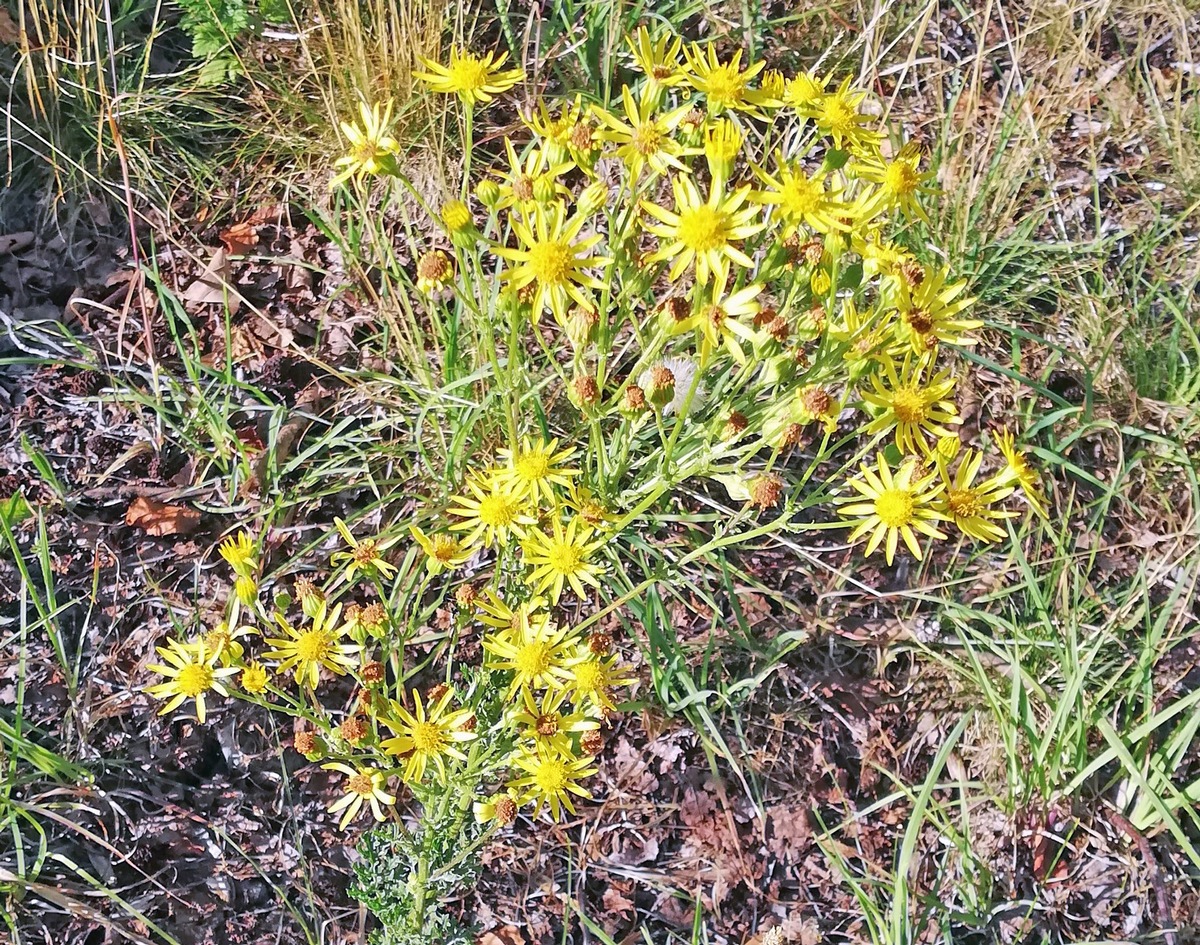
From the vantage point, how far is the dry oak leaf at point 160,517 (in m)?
2.60

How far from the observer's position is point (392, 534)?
251 cm

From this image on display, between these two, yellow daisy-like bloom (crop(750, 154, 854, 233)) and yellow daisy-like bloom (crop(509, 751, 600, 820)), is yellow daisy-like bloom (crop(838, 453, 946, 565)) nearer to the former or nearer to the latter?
A: yellow daisy-like bloom (crop(750, 154, 854, 233))

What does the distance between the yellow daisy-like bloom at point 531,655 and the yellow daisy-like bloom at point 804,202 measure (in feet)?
2.96

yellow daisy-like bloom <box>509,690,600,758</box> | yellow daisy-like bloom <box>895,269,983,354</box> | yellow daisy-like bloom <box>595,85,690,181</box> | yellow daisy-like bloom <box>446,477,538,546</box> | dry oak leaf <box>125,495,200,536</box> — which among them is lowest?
dry oak leaf <box>125,495,200,536</box>

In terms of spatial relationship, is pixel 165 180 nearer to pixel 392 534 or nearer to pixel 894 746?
pixel 392 534

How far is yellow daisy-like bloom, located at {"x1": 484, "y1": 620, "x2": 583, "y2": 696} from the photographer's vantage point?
1.81m

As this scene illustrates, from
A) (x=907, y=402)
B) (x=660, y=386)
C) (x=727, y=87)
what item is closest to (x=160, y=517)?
(x=660, y=386)

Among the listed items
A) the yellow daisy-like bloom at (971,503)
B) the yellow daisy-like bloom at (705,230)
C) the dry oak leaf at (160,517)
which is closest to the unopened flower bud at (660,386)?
the yellow daisy-like bloom at (705,230)

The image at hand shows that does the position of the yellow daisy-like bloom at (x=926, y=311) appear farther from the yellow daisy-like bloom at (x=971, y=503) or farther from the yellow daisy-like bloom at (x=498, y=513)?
the yellow daisy-like bloom at (x=498, y=513)

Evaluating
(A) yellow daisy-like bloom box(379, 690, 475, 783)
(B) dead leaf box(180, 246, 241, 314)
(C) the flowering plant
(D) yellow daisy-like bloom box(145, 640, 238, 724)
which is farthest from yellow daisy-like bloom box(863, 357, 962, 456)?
(B) dead leaf box(180, 246, 241, 314)

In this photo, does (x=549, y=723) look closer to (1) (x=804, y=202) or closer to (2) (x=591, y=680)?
(2) (x=591, y=680)

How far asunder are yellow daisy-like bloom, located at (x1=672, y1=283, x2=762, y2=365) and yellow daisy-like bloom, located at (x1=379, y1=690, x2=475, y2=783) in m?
0.80

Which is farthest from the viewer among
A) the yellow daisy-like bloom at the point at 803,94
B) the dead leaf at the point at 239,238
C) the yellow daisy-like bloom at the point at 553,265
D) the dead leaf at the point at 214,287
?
the dead leaf at the point at 239,238

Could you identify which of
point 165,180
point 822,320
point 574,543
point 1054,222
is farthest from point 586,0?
point 574,543
